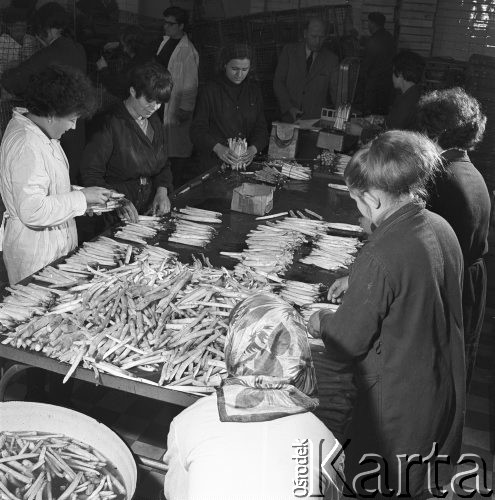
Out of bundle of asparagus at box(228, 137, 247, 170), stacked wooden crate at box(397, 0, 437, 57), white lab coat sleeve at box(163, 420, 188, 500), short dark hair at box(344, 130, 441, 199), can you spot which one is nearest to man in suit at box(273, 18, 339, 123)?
bundle of asparagus at box(228, 137, 247, 170)

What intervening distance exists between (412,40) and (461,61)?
1.08 metres

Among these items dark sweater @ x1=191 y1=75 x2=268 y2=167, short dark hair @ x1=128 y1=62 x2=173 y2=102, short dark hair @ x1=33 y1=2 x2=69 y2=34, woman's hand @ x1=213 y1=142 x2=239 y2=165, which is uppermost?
short dark hair @ x1=33 y1=2 x2=69 y2=34

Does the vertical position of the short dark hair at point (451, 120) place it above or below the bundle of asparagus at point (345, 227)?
above

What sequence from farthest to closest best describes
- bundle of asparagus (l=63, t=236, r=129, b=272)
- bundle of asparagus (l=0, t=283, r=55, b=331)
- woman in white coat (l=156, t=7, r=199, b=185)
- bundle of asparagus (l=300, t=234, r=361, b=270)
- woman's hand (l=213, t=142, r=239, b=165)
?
woman in white coat (l=156, t=7, r=199, b=185) < woman's hand (l=213, t=142, r=239, b=165) < bundle of asparagus (l=300, t=234, r=361, b=270) < bundle of asparagus (l=63, t=236, r=129, b=272) < bundle of asparagus (l=0, t=283, r=55, b=331)

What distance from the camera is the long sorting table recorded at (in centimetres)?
349

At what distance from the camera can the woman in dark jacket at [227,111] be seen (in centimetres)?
720

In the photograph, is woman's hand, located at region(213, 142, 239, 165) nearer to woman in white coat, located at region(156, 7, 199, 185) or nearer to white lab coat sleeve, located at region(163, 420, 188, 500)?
A: woman in white coat, located at region(156, 7, 199, 185)

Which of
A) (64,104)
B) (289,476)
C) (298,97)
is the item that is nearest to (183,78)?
(298,97)

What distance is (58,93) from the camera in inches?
175

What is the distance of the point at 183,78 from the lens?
9.16 m

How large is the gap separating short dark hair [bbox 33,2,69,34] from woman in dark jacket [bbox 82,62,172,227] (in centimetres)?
235

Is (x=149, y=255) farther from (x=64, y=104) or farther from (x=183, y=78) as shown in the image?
(x=183, y=78)

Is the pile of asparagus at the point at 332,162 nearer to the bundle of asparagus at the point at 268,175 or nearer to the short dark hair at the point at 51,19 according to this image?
the bundle of asparagus at the point at 268,175

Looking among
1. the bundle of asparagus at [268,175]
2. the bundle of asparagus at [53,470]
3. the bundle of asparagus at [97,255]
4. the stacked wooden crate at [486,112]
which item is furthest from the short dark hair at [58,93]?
the stacked wooden crate at [486,112]
